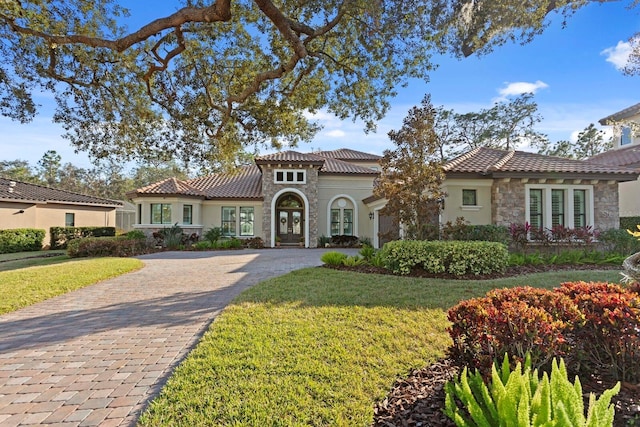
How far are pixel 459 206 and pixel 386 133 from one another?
4.41 m

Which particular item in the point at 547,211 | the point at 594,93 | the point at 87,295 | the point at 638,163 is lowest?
the point at 87,295

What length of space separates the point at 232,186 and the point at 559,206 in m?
20.0

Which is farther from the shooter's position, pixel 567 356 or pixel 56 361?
pixel 56 361

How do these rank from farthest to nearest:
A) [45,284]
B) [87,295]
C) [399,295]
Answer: [45,284] → [87,295] → [399,295]

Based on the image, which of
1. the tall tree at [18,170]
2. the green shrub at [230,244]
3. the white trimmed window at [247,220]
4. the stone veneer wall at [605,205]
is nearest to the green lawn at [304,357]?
the stone veneer wall at [605,205]

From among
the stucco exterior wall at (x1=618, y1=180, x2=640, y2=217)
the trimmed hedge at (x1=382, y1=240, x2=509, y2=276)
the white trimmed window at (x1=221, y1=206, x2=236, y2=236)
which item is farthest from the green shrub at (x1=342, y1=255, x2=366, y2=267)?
the stucco exterior wall at (x1=618, y1=180, x2=640, y2=217)

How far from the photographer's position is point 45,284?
347 inches

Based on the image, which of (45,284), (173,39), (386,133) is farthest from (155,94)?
(386,133)

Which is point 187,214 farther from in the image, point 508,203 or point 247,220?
point 508,203

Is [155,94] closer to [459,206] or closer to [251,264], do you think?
[251,264]

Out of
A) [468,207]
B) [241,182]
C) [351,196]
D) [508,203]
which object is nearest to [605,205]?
[508,203]

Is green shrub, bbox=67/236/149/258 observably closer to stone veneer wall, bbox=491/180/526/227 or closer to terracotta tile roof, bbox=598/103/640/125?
stone veneer wall, bbox=491/180/526/227

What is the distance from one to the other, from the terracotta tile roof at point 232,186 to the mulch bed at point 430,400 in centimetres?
2049

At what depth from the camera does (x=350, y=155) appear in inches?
1160
